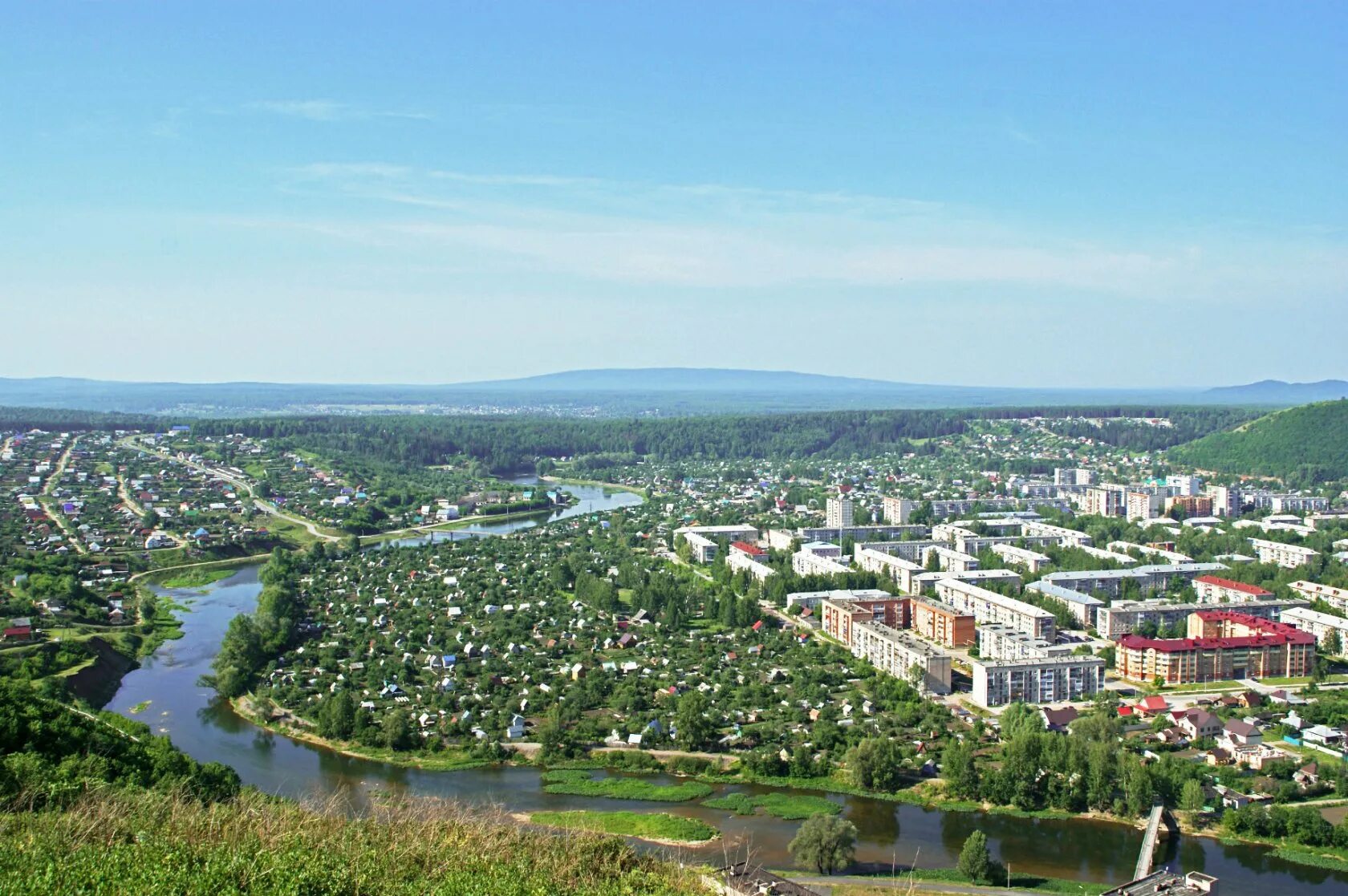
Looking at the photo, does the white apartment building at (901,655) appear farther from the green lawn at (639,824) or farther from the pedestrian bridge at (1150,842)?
the green lawn at (639,824)

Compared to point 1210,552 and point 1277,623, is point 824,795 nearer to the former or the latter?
point 1277,623

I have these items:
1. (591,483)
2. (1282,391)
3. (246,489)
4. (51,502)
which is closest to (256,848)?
(51,502)

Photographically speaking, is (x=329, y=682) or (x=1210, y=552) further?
(x=1210, y=552)

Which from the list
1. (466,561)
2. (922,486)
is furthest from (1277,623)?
(922,486)

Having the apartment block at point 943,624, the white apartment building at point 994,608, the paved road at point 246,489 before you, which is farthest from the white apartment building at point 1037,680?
the paved road at point 246,489

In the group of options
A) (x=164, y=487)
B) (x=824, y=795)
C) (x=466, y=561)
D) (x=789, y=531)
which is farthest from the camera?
(x=164, y=487)

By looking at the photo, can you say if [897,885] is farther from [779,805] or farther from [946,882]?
[779,805]

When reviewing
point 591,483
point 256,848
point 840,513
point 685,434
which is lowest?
point 591,483
